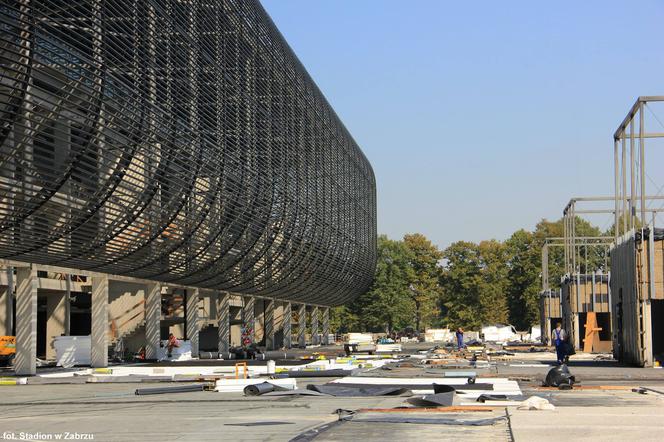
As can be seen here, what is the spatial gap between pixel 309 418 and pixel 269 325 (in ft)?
215

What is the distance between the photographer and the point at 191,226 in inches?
1781

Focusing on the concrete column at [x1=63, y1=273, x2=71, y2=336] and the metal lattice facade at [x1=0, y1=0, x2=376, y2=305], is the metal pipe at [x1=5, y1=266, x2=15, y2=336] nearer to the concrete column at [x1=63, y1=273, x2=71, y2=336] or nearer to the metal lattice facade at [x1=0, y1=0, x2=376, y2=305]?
the concrete column at [x1=63, y1=273, x2=71, y2=336]

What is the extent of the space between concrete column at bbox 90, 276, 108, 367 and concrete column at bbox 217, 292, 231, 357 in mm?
18239

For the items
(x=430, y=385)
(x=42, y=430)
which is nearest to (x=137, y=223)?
(x=430, y=385)

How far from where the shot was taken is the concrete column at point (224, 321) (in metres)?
63.6

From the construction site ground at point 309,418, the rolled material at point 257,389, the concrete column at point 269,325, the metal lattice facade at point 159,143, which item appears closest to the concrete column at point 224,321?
the metal lattice facade at point 159,143

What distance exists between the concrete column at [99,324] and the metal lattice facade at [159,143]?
3.39 ft

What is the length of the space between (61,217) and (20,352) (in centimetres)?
723

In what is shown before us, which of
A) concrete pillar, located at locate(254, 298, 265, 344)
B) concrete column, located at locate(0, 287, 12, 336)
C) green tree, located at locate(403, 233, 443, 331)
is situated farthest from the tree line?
concrete column, located at locate(0, 287, 12, 336)

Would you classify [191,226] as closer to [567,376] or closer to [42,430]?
[567,376]

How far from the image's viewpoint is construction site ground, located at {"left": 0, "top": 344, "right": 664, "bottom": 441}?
14.3 metres

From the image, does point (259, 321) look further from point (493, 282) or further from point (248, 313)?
point (493, 282)

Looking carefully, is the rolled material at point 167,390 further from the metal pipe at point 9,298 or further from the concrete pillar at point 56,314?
the concrete pillar at point 56,314

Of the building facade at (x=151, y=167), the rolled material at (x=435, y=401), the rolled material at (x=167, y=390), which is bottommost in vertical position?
the rolled material at (x=167, y=390)
